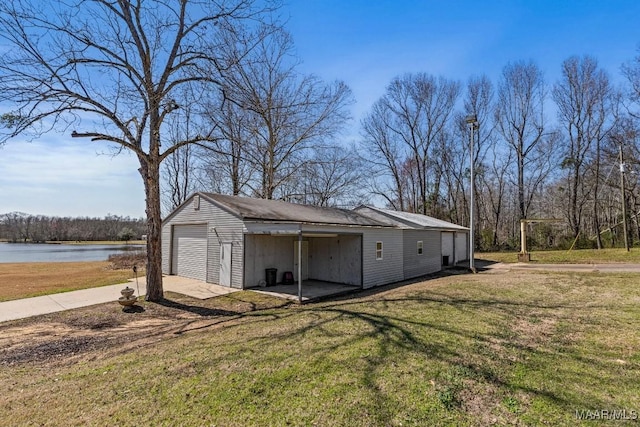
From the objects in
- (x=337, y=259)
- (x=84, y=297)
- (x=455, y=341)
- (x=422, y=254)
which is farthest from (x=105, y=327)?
(x=422, y=254)

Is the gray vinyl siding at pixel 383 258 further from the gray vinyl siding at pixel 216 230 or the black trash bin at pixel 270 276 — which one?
the gray vinyl siding at pixel 216 230

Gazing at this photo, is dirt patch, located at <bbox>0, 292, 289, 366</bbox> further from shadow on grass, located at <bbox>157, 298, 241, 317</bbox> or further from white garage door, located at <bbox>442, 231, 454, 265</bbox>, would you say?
white garage door, located at <bbox>442, 231, 454, 265</bbox>

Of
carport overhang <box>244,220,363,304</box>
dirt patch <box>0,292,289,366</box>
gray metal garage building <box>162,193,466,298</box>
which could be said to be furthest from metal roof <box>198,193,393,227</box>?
dirt patch <box>0,292,289,366</box>

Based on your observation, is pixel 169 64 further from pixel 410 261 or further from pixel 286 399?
pixel 410 261

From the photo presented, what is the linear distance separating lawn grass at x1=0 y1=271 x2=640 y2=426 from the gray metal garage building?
455cm

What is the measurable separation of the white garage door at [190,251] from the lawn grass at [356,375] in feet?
21.6

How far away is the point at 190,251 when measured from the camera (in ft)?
45.8

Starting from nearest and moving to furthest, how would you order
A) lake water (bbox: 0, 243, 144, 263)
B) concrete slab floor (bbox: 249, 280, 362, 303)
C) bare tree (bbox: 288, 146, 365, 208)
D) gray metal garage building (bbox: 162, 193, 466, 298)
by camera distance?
1. concrete slab floor (bbox: 249, 280, 362, 303)
2. gray metal garage building (bbox: 162, 193, 466, 298)
3. bare tree (bbox: 288, 146, 365, 208)
4. lake water (bbox: 0, 243, 144, 263)

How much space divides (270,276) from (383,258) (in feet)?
15.2

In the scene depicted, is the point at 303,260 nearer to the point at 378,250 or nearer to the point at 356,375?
the point at 378,250

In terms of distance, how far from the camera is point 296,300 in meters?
9.93

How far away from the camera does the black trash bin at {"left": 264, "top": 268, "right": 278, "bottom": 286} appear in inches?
480

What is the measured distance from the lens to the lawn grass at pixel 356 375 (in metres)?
3.29

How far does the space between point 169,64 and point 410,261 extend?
1237 cm
